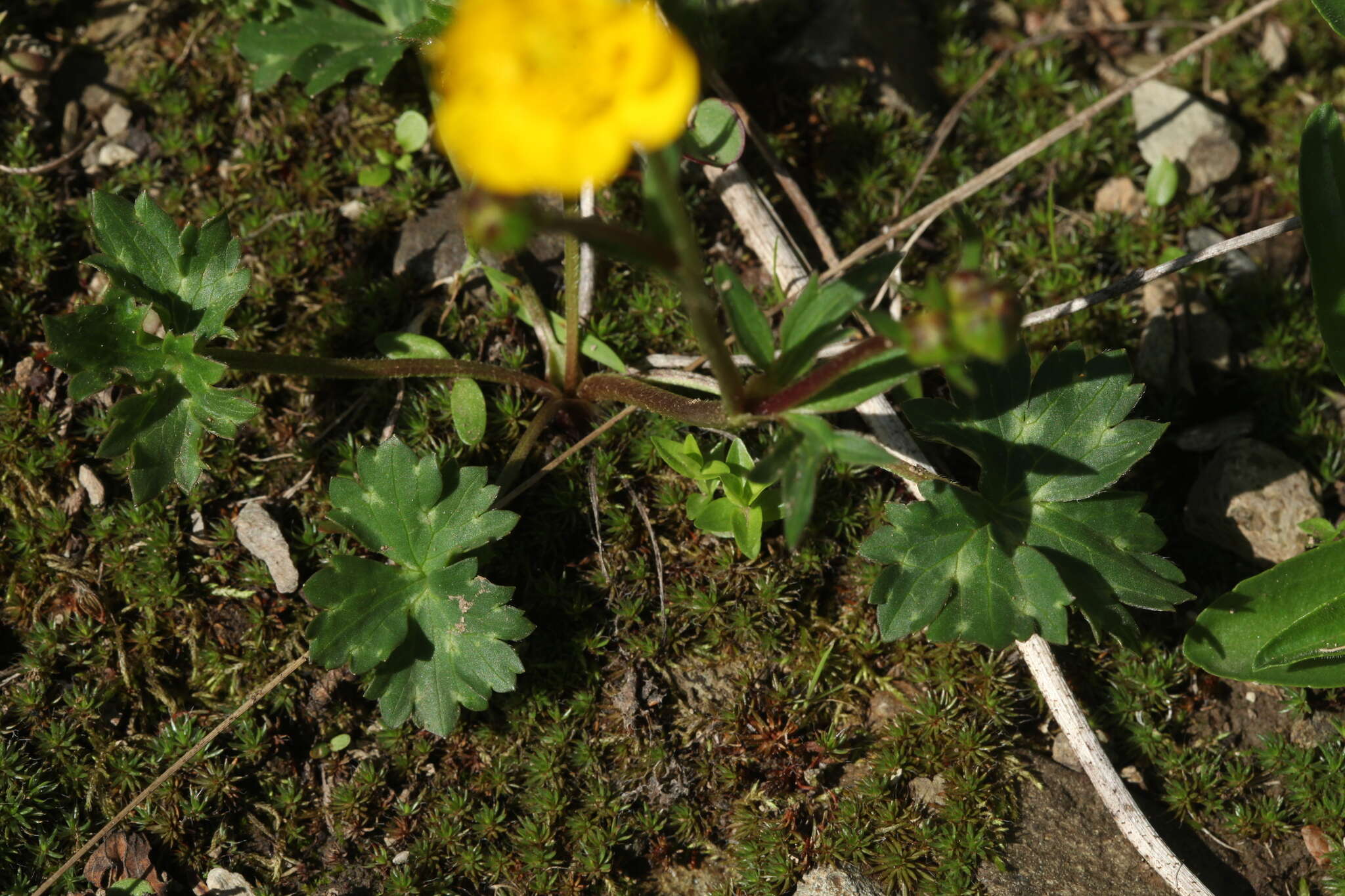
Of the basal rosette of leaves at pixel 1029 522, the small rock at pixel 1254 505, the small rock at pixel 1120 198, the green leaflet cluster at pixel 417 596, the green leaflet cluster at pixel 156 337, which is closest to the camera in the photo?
the green leaflet cluster at pixel 156 337

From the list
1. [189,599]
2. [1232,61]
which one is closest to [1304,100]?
[1232,61]

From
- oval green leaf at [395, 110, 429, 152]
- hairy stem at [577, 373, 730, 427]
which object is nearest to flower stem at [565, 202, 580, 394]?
hairy stem at [577, 373, 730, 427]

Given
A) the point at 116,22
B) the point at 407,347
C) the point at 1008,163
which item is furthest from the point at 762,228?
the point at 116,22

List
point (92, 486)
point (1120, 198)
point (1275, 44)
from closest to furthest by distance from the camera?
point (92, 486) < point (1120, 198) < point (1275, 44)

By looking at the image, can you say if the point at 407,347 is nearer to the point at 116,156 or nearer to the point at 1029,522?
the point at 116,156

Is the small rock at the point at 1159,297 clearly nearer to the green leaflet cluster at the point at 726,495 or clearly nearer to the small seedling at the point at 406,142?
the green leaflet cluster at the point at 726,495

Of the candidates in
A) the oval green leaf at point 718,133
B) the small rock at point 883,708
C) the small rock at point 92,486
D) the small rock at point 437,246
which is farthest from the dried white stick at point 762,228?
the small rock at point 92,486

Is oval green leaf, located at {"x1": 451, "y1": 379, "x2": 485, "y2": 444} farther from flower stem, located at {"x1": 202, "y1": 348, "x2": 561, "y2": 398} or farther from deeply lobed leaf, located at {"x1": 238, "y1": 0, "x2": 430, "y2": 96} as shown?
deeply lobed leaf, located at {"x1": 238, "y1": 0, "x2": 430, "y2": 96}
